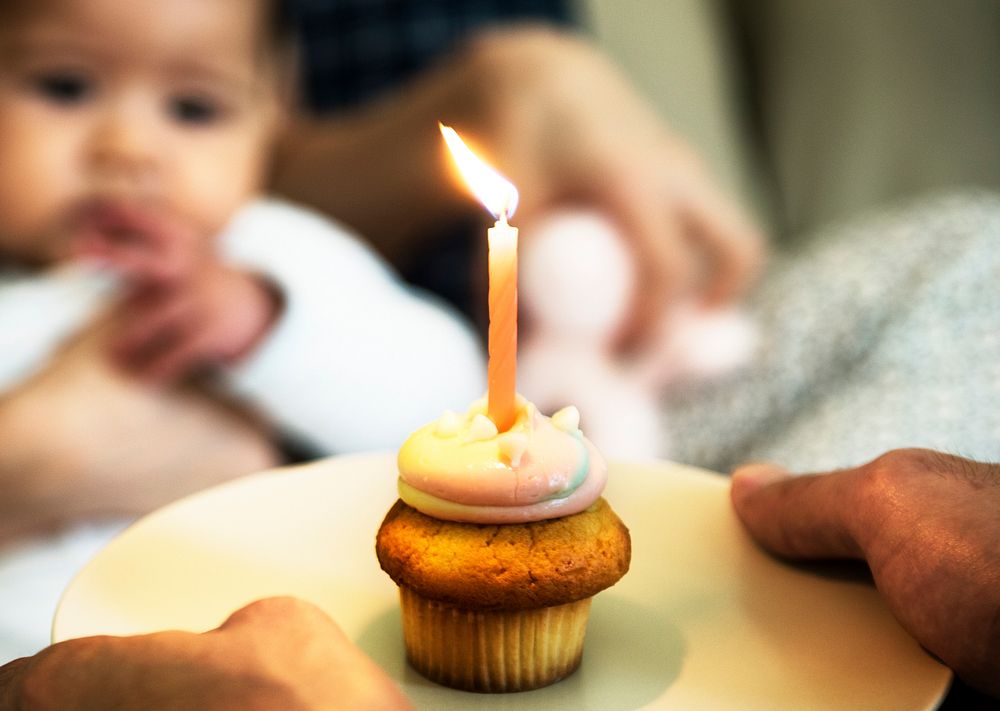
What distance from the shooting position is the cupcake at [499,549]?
0.51 metres

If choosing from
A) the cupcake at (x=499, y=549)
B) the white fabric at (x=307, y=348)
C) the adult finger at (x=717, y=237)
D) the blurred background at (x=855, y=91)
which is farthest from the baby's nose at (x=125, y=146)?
the blurred background at (x=855, y=91)

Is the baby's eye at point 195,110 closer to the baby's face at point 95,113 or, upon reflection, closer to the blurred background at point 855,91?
the baby's face at point 95,113

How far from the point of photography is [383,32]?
1.61 m

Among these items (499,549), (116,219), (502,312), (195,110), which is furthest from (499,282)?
(195,110)

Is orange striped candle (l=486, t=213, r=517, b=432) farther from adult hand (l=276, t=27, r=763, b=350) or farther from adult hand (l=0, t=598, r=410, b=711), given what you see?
adult hand (l=276, t=27, r=763, b=350)

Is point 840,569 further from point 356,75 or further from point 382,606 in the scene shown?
point 356,75

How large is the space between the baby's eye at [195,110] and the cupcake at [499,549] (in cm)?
83

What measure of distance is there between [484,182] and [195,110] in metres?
0.84

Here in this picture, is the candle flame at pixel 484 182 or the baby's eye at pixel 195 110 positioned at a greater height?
the candle flame at pixel 484 182

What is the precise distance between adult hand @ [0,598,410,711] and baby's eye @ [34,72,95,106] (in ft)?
2.88

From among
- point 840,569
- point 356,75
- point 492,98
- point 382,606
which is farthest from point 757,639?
point 356,75

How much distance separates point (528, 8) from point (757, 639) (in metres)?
1.34

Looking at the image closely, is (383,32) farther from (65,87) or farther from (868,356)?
(868,356)

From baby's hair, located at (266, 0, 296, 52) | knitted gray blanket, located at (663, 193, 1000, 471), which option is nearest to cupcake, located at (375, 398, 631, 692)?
knitted gray blanket, located at (663, 193, 1000, 471)
